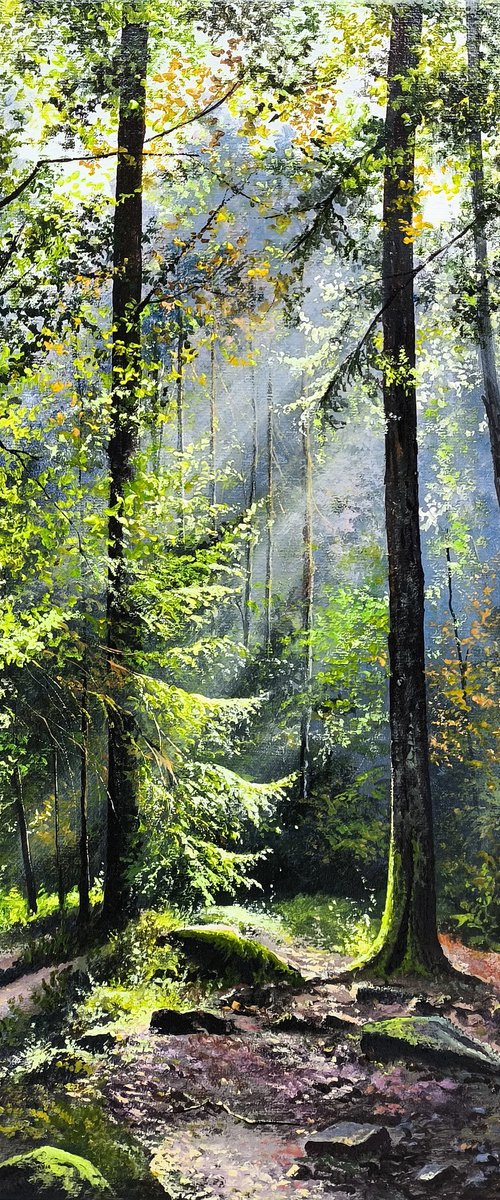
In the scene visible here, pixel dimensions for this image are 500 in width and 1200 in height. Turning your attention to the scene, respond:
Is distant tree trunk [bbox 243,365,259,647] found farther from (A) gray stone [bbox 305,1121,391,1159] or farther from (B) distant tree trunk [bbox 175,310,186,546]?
(A) gray stone [bbox 305,1121,391,1159]

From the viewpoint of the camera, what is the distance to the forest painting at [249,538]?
3.06 meters

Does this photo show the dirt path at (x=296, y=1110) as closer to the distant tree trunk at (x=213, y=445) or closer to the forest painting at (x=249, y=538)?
the forest painting at (x=249, y=538)

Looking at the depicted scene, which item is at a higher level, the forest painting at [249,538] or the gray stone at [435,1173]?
the forest painting at [249,538]

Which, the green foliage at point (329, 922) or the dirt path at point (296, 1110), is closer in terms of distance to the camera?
the dirt path at point (296, 1110)

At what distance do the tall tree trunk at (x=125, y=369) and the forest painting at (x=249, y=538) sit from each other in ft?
0.04

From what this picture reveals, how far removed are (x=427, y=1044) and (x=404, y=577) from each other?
1.66 meters

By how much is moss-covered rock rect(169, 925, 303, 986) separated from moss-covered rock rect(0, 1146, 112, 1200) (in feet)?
2.33

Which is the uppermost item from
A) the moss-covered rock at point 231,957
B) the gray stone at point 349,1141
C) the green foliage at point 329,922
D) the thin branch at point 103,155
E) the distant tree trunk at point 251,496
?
the thin branch at point 103,155

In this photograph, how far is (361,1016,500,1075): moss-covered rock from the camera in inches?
116

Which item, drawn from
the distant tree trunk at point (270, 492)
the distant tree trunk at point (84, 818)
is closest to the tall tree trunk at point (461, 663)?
the distant tree trunk at point (270, 492)

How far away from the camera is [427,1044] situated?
9.70ft

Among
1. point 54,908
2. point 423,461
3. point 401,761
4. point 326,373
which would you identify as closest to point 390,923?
point 401,761

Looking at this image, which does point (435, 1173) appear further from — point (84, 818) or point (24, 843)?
point (24, 843)

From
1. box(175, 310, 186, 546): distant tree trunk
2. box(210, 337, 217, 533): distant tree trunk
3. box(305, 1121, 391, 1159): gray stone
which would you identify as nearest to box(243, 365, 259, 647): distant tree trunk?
box(210, 337, 217, 533): distant tree trunk
